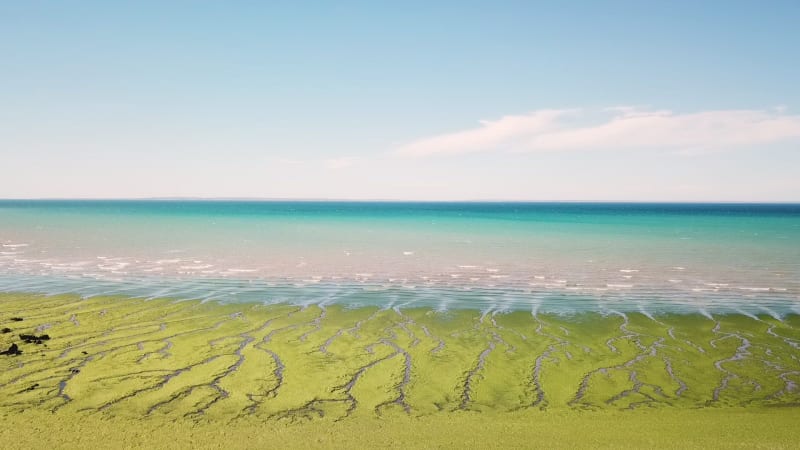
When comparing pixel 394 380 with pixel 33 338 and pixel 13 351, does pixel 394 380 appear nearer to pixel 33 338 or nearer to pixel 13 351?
pixel 13 351

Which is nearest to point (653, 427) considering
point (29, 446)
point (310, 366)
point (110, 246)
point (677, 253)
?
point (310, 366)

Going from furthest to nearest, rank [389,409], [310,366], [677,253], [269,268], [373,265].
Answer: [677,253], [373,265], [269,268], [310,366], [389,409]

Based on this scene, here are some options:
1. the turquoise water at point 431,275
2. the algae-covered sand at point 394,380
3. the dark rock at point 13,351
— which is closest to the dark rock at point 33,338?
the algae-covered sand at point 394,380

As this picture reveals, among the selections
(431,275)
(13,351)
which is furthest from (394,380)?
(431,275)

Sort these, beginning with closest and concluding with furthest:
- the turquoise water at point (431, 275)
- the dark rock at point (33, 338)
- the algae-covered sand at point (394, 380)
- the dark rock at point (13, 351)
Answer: the algae-covered sand at point (394, 380)
the dark rock at point (13, 351)
the dark rock at point (33, 338)
the turquoise water at point (431, 275)

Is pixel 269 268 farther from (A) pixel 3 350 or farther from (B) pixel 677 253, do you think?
(B) pixel 677 253

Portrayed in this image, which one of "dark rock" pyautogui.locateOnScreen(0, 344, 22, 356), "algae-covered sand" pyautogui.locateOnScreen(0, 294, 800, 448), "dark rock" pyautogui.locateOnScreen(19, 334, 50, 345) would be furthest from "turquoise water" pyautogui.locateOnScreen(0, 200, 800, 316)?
"dark rock" pyautogui.locateOnScreen(0, 344, 22, 356)

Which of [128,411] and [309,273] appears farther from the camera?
[309,273]

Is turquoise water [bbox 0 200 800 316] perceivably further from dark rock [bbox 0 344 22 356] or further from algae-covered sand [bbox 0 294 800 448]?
dark rock [bbox 0 344 22 356]

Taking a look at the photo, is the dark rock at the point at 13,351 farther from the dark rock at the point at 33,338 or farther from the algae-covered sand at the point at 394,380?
the dark rock at the point at 33,338
